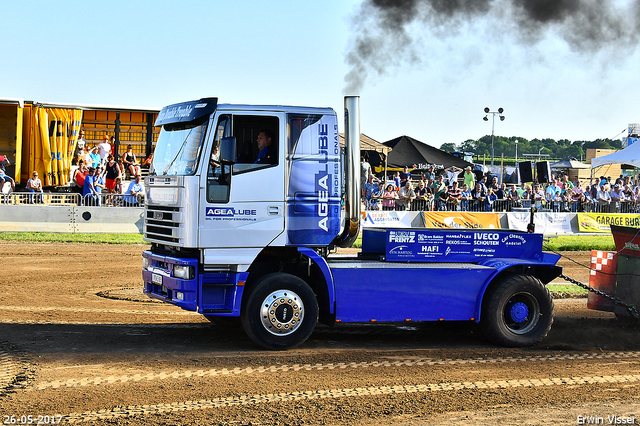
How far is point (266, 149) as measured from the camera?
306 inches

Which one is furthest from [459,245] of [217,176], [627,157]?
[627,157]

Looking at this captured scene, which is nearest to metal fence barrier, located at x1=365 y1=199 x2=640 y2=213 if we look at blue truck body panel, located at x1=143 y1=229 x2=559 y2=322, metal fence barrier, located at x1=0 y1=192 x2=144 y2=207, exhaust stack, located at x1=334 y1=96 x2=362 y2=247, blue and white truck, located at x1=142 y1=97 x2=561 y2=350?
metal fence barrier, located at x1=0 y1=192 x2=144 y2=207

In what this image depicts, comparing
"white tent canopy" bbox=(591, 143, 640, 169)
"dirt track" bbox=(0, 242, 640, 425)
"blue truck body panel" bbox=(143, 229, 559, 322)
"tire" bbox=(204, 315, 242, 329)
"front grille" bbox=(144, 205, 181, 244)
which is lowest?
"dirt track" bbox=(0, 242, 640, 425)

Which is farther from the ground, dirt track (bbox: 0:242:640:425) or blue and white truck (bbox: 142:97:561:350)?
blue and white truck (bbox: 142:97:561:350)

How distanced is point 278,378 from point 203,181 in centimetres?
231

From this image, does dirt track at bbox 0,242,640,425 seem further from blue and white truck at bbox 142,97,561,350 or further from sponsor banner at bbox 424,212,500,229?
sponsor banner at bbox 424,212,500,229

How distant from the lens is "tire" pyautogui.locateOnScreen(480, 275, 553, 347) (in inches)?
335

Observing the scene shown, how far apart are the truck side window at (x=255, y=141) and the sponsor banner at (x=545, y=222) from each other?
17.8 m

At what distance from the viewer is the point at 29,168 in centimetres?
2014

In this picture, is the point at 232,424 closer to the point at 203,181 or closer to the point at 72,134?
the point at 203,181

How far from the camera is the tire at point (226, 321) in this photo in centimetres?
911

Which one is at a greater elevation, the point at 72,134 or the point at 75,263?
the point at 72,134

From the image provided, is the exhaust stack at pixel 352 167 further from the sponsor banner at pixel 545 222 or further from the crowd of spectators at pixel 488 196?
the sponsor banner at pixel 545 222

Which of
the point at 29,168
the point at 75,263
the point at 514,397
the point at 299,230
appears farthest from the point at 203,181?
the point at 29,168
